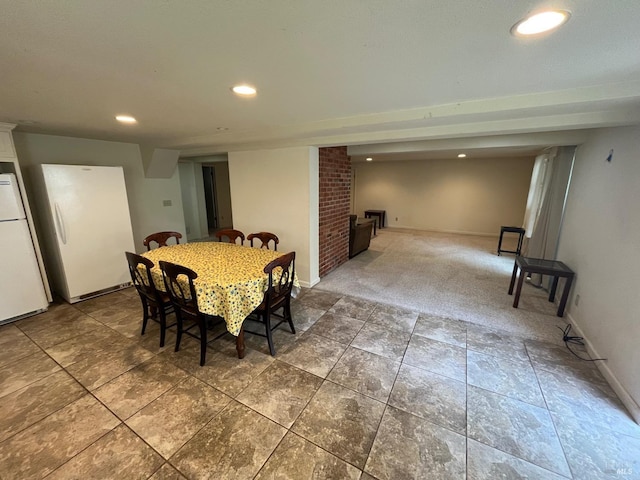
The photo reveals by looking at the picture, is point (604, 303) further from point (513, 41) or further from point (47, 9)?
point (47, 9)

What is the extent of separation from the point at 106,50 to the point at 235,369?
2.25 meters

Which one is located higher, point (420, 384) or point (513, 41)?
point (513, 41)

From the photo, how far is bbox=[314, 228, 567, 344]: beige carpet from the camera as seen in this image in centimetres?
294

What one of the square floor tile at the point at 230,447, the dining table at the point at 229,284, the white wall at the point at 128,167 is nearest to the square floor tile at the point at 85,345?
the dining table at the point at 229,284

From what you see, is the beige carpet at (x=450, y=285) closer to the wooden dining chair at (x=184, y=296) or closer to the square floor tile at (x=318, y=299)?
the square floor tile at (x=318, y=299)

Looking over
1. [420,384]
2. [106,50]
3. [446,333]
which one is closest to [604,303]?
[446,333]

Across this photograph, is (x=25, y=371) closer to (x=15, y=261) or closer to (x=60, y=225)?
(x=15, y=261)

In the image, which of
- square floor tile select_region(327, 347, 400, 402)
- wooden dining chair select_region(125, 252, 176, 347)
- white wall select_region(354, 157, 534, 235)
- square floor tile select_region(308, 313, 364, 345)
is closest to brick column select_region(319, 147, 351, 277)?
square floor tile select_region(308, 313, 364, 345)

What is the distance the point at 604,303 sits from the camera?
223 centimetres

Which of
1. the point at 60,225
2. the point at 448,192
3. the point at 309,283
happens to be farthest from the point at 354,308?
the point at 448,192

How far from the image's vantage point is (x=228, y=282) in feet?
6.81

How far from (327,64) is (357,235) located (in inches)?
157

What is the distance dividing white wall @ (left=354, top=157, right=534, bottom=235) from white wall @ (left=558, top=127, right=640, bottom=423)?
432 cm

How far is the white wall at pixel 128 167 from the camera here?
326 centimetres
